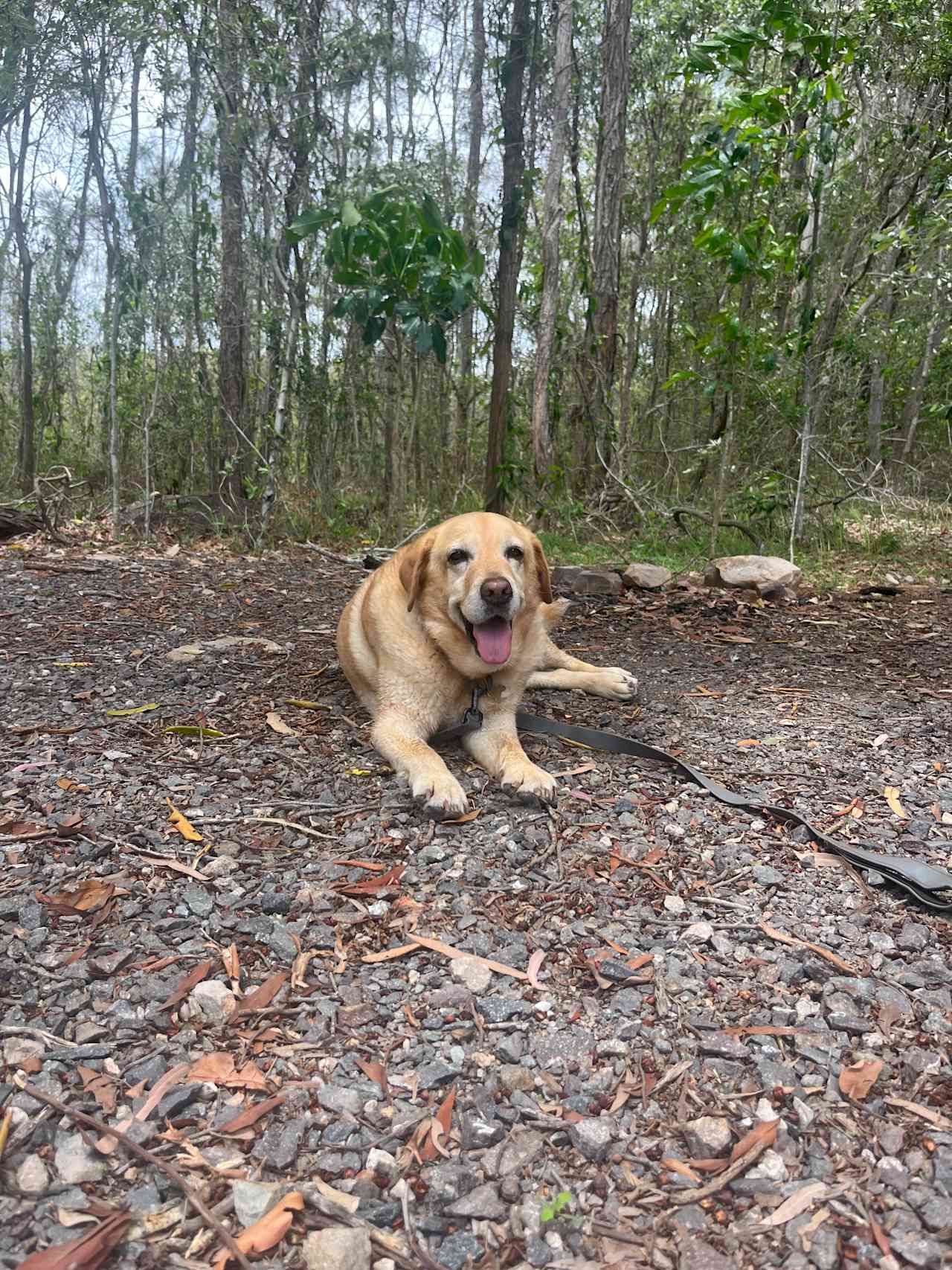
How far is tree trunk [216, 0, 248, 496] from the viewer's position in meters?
6.64

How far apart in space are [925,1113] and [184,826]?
73.6 inches

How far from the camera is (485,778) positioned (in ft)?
8.80

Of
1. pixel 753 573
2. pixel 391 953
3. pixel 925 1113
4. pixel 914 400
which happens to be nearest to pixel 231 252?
pixel 753 573

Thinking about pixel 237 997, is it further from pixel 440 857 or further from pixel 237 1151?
pixel 440 857

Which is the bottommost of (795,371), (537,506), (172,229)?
(537,506)

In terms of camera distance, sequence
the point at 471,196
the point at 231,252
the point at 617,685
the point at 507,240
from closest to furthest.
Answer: the point at 617,685
the point at 231,252
the point at 507,240
the point at 471,196

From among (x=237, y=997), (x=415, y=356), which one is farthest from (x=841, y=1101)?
(x=415, y=356)

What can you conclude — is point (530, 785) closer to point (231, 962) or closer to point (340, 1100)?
point (231, 962)

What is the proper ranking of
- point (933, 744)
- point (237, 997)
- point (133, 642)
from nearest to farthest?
point (237, 997), point (933, 744), point (133, 642)

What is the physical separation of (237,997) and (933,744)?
2709mm

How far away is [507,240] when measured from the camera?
26.3 feet

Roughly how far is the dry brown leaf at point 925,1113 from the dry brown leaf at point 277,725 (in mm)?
2233

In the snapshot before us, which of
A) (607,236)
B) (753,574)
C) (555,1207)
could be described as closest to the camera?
(555,1207)

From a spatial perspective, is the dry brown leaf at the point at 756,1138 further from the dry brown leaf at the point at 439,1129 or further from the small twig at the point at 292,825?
the small twig at the point at 292,825
